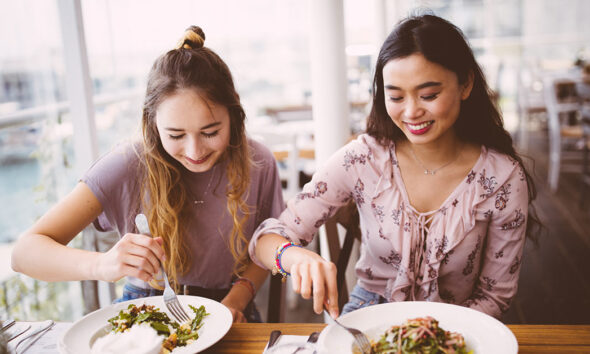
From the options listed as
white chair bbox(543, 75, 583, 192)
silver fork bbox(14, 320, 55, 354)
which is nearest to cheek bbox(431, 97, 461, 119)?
silver fork bbox(14, 320, 55, 354)

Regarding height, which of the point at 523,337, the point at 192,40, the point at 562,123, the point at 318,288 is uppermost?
the point at 192,40

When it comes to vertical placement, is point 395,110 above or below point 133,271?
above

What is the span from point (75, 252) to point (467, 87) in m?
1.10

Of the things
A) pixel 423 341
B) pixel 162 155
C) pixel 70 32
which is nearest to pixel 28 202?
pixel 70 32

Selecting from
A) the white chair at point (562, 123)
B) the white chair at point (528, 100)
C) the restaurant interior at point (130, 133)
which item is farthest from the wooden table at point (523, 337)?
the white chair at point (528, 100)

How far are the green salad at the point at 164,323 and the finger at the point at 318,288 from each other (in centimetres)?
25

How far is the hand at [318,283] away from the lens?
1.06 meters

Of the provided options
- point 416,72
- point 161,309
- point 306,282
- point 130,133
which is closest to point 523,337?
point 306,282

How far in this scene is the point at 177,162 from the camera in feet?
4.98

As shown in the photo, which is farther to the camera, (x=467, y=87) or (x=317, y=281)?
(x=467, y=87)

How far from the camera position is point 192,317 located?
1110 mm

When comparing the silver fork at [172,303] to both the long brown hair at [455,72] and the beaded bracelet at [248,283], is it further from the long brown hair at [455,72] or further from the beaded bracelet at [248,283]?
the long brown hair at [455,72]

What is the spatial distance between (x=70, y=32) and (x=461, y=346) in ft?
6.11

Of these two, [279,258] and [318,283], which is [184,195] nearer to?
[279,258]
